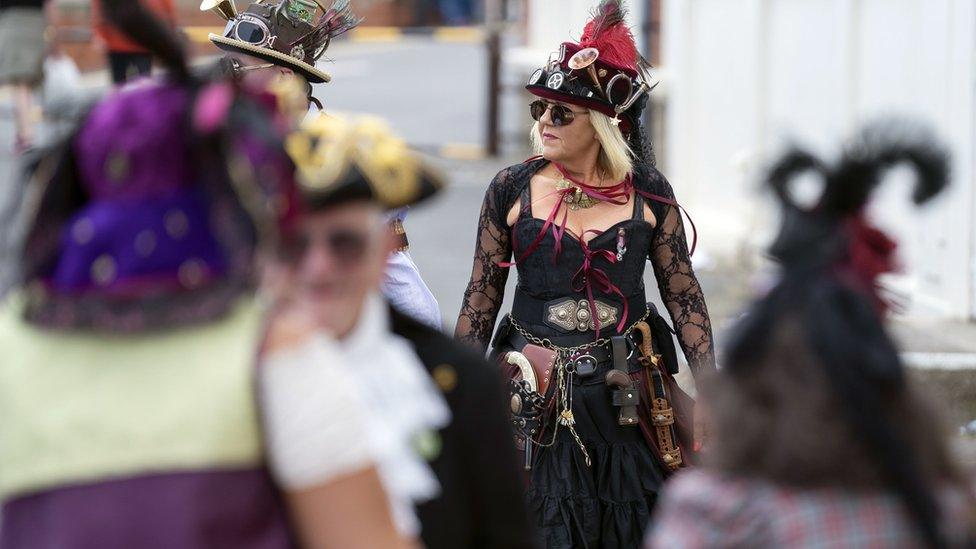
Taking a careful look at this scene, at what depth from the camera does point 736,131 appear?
1193 cm

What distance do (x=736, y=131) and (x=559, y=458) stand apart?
7.29m

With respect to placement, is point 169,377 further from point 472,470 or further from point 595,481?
point 595,481

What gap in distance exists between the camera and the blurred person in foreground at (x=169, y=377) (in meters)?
2.19

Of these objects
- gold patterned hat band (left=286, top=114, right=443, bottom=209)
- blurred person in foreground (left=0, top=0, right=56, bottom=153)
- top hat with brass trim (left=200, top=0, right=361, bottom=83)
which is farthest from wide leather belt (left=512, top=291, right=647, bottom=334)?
blurred person in foreground (left=0, top=0, right=56, bottom=153)

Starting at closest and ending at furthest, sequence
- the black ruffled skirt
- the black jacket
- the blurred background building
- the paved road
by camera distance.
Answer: the black jacket, the black ruffled skirt, the blurred background building, the paved road

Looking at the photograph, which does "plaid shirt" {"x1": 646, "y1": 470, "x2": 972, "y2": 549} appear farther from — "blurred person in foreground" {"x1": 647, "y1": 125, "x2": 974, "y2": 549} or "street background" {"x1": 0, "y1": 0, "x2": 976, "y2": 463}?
"street background" {"x1": 0, "y1": 0, "x2": 976, "y2": 463}

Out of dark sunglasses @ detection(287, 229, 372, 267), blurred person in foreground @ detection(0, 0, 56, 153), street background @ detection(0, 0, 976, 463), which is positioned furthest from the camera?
blurred person in foreground @ detection(0, 0, 56, 153)

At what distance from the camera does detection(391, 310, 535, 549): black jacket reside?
2.76 meters

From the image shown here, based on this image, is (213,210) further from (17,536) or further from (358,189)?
(17,536)

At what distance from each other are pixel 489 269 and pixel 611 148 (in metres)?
0.54

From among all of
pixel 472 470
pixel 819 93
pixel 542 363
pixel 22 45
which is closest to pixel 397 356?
pixel 472 470

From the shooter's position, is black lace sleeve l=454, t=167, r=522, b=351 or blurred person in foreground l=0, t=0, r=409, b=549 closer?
blurred person in foreground l=0, t=0, r=409, b=549

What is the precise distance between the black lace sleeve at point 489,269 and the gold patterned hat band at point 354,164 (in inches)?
92.8

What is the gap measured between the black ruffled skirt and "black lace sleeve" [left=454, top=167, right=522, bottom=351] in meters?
0.37
